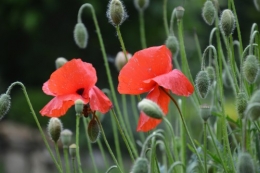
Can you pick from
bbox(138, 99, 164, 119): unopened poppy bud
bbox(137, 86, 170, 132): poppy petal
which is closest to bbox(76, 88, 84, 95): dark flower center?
bbox(137, 86, 170, 132): poppy petal

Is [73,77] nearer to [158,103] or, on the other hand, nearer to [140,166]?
[158,103]

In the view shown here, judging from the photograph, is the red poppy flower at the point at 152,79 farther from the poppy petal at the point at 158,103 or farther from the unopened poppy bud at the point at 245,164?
the unopened poppy bud at the point at 245,164

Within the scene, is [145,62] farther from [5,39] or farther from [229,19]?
[5,39]

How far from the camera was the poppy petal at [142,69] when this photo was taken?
4.14ft

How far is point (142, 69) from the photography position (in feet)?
4.20

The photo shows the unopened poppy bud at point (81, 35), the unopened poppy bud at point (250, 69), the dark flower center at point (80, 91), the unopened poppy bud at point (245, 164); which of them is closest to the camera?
the unopened poppy bud at point (245, 164)

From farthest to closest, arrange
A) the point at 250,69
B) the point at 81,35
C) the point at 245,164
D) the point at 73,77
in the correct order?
the point at 81,35, the point at 73,77, the point at 250,69, the point at 245,164

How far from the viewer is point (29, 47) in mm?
7188

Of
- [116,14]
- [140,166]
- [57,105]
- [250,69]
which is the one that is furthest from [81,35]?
[140,166]

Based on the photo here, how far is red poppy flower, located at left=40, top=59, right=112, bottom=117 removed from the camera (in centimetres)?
129

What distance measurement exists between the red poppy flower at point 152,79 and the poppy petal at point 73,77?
8 centimetres

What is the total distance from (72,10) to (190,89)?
559 centimetres

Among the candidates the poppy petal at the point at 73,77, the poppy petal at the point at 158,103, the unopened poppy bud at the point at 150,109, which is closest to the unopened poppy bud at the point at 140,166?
the unopened poppy bud at the point at 150,109

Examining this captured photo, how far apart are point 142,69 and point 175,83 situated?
78 mm
